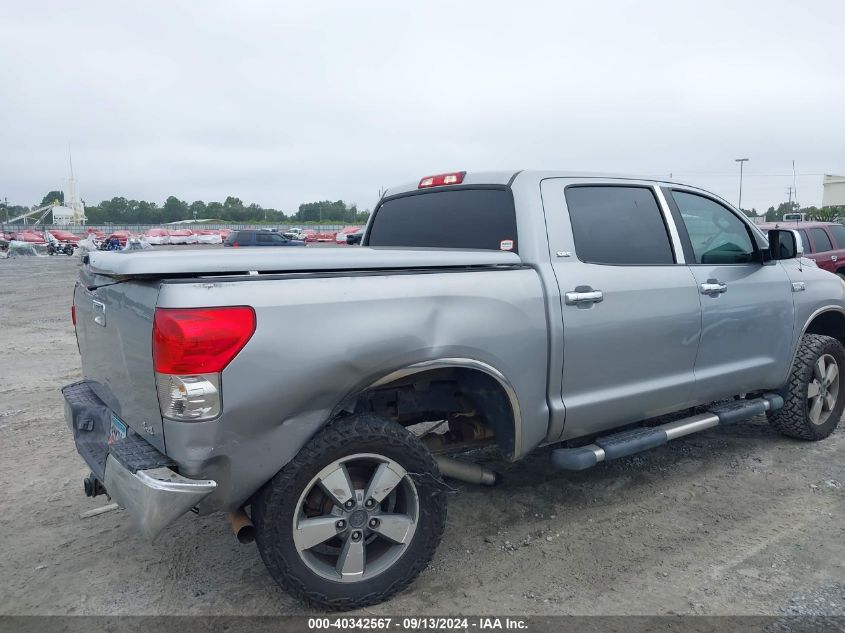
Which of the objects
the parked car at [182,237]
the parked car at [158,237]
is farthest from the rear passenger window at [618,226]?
the parked car at [182,237]

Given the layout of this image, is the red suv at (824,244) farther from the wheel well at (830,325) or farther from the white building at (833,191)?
the white building at (833,191)

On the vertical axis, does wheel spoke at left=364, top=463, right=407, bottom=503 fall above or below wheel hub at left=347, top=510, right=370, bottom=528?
above

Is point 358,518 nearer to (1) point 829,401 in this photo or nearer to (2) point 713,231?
(2) point 713,231

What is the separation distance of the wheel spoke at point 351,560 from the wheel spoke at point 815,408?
3870 mm

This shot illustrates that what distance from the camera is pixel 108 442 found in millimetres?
2973

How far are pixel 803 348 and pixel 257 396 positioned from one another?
4.19m

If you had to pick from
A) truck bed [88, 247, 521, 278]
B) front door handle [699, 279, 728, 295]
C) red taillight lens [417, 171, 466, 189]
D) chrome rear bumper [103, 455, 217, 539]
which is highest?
red taillight lens [417, 171, 466, 189]

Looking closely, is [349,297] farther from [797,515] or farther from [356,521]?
[797,515]

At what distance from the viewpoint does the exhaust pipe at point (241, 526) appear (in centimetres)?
277

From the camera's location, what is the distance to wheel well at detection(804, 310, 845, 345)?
17.1 ft

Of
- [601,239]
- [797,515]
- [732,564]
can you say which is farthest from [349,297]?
[797,515]

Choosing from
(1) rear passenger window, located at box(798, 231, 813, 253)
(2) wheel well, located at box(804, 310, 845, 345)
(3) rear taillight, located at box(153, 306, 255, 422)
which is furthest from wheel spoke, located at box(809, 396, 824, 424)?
(1) rear passenger window, located at box(798, 231, 813, 253)

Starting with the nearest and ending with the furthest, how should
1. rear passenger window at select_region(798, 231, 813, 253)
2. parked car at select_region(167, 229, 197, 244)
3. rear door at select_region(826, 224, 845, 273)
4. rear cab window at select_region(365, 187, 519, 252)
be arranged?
rear cab window at select_region(365, 187, 519, 252) → rear passenger window at select_region(798, 231, 813, 253) → rear door at select_region(826, 224, 845, 273) → parked car at select_region(167, 229, 197, 244)

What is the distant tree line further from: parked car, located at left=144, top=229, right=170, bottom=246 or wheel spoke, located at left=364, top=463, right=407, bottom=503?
wheel spoke, located at left=364, top=463, right=407, bottom=503
